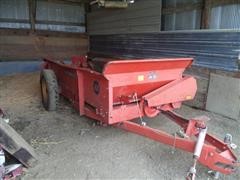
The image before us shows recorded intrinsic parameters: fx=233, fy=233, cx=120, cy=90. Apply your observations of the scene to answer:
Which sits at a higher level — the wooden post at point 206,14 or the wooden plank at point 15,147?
the wooden post at point 206,14

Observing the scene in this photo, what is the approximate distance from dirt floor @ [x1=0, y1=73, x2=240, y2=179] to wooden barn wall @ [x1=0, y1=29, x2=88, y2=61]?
12.5 ft

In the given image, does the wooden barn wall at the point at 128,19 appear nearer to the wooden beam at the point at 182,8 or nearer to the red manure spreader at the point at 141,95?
the wooden beam at the point at 182,8

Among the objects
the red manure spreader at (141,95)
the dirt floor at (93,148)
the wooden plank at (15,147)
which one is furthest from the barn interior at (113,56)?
the red manure spreader at (141,95)

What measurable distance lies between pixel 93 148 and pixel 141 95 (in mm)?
905

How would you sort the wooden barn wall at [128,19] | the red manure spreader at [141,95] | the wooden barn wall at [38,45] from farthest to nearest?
the wooden barn wall at [38,45] → the wooden barn wall at [128,19] → the red manure spreader at [141,95]

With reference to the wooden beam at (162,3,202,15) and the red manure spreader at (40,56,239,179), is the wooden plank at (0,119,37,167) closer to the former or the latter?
the red manure spreader at (40,56,239,179)

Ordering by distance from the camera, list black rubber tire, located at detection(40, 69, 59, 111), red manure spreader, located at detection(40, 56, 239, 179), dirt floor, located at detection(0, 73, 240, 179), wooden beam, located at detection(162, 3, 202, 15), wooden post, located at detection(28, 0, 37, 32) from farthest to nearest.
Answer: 1. wooden post, located at detection(28, 0, 37, 32)
2. wooden beam, located at detection(162, 3, 202, 15)
3. black rubber tire, located at detection(40, 69, 59, 111)
4. dirt floor, located at detection(0, 73, 240, 179)
5. red manure spreader, located at detection(40, 56, 239, 179)

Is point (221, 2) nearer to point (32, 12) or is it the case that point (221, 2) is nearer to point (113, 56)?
point (113, 56)

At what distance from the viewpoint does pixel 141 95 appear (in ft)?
9.85

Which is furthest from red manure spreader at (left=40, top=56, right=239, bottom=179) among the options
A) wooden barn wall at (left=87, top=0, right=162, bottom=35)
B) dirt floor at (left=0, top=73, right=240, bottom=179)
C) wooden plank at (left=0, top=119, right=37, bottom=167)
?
wooden barn wall at (left=87, top=0, right=162, bottom=35)

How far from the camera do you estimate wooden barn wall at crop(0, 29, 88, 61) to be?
25.1 ft

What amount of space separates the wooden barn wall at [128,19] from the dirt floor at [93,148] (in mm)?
2498

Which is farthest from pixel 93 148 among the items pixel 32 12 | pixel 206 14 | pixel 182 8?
pixel 32 12

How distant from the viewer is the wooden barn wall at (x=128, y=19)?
5684 millimetres
